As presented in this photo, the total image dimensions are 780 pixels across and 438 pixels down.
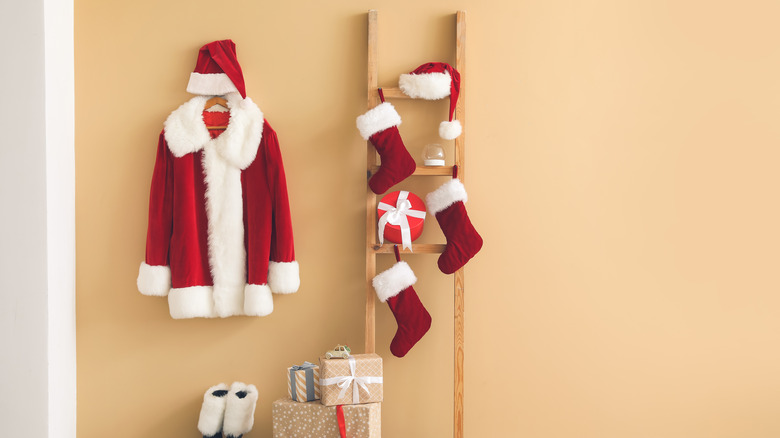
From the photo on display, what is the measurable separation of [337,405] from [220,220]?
0.82 m

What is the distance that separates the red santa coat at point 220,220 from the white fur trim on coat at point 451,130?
631 mm

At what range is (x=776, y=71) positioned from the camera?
218 cm

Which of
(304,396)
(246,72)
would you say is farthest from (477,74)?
(304,396)

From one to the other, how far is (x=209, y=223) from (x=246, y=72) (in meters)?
0.61

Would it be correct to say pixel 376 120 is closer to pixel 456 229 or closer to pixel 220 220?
pixel 456 229

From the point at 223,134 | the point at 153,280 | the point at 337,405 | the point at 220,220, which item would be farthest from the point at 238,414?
the point at 223,134

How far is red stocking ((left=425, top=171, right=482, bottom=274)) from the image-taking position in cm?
200

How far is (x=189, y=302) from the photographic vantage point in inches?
79.2

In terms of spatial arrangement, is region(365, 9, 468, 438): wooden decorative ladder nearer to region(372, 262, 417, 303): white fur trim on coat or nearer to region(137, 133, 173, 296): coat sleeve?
region(372, 262, 417, 303): white fur trim on coat

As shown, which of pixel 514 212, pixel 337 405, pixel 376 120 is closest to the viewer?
pixel 337 405

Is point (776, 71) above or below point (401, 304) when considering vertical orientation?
above

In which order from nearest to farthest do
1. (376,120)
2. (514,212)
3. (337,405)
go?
(337,405)
(376,120)
(514,212)

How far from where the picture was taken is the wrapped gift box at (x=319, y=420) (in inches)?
70.5

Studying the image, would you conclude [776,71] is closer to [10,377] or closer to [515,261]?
[515,261]
